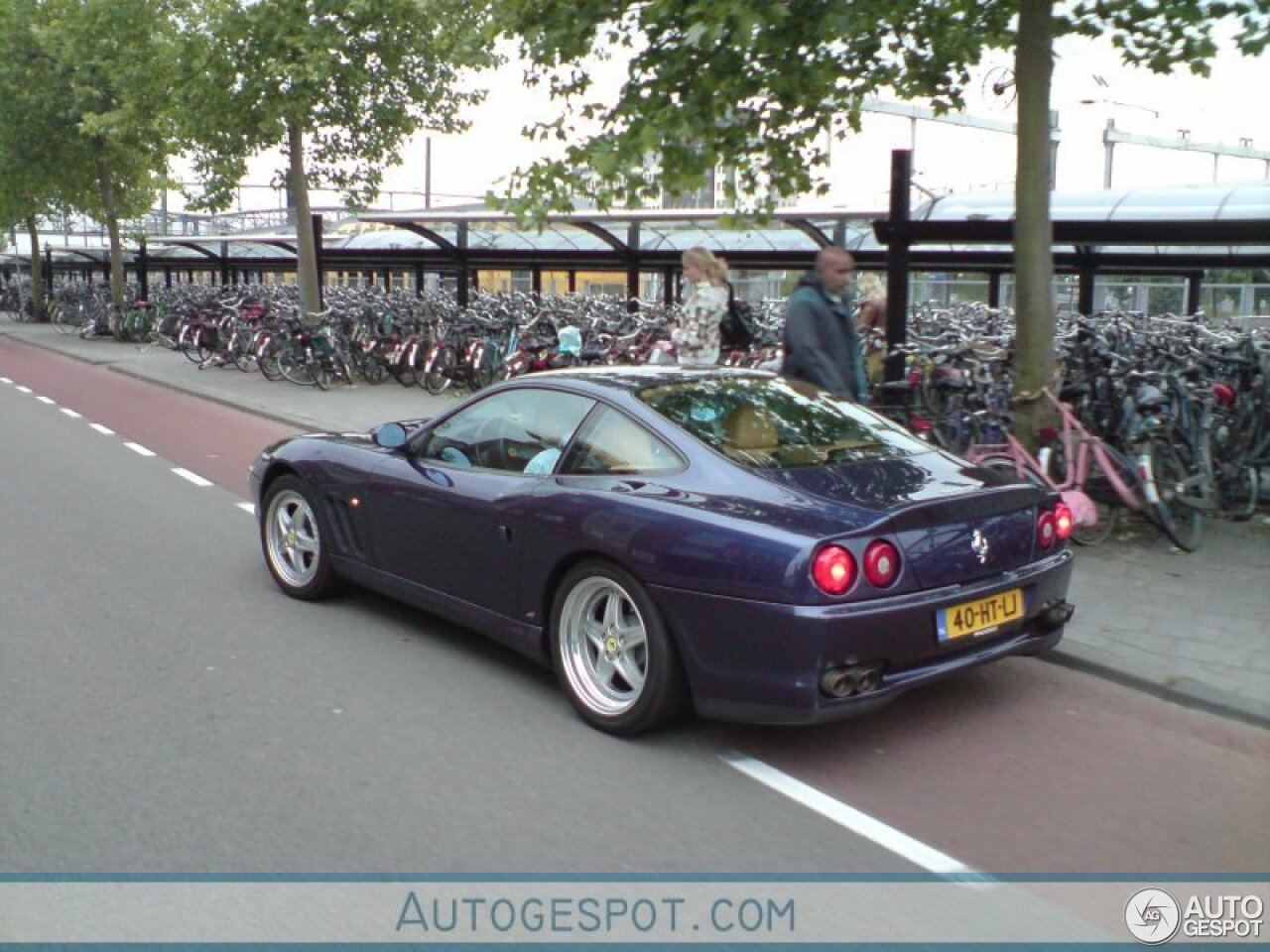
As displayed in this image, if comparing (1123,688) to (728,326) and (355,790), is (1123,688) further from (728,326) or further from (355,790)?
(728,326)

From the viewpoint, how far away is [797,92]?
28.8 ft

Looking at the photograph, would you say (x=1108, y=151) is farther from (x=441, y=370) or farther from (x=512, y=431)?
(x=512, y=431)

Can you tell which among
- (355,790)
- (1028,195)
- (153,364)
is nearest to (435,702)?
(355,790)

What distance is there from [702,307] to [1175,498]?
3.61 m

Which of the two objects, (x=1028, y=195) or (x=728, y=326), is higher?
(x=1028, y=195)

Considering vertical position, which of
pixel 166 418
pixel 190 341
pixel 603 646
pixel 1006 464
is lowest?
pixel 166 418

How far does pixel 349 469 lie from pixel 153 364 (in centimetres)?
1975

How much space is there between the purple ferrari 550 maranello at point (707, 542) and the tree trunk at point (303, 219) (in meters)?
16.0

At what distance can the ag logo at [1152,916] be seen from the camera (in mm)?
3384

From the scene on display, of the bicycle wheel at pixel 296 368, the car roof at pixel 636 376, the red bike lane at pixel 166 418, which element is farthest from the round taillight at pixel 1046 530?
the bicycle wheel at pixel 296 368

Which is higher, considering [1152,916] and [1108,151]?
[1108,151]

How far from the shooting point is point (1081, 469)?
7.92 meters

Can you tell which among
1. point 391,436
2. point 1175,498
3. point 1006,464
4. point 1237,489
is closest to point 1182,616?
point 1175,498

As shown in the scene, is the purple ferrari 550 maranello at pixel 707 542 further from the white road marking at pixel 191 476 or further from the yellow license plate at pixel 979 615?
the white road marking at pixel 191 476
